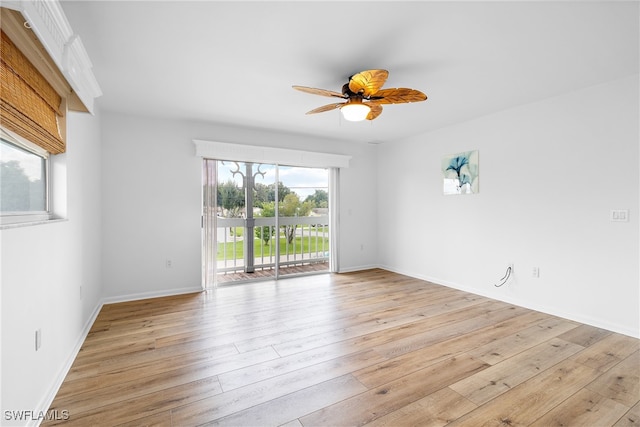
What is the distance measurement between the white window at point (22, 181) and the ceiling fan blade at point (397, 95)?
2.44 meters

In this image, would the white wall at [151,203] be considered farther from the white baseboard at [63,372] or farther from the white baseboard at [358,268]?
the white baseboard at [358,268]

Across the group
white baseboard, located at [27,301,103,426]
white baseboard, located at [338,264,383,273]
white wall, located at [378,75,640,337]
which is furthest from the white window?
white wall, located at [378,75,640,337]

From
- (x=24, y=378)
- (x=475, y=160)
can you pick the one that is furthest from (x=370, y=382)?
(x=475, y=160)

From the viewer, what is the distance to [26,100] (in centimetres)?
159

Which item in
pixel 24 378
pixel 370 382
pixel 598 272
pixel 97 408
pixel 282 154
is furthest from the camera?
pixel 282 154

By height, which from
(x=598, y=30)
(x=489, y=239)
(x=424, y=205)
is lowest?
(x=489, y=239)

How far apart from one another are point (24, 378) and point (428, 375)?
241cm

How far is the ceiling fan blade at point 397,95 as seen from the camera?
7.88 ft

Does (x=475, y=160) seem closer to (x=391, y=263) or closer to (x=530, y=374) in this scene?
(x=391, y=263)

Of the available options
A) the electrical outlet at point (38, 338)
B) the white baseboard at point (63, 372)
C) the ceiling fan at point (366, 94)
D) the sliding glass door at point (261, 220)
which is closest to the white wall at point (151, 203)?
the sliding glass door at point (261, 220)

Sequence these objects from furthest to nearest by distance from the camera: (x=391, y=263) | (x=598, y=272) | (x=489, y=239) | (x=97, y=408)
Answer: (x=391, y=263)
(x=489, y=239)
(x=598, y=272)
(x=97, y=408)

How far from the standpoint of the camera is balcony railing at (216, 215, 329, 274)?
4.75 meters

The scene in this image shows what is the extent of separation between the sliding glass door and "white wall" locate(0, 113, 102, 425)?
4.79 ft

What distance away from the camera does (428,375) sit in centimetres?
213
